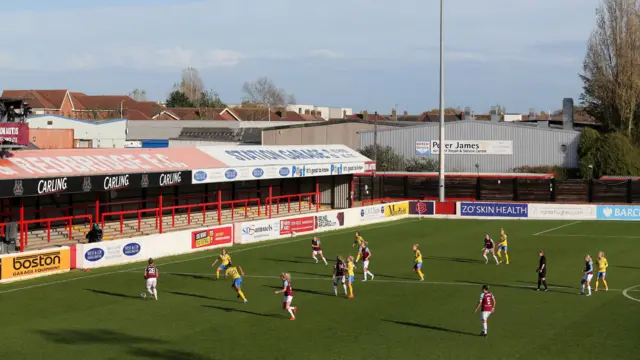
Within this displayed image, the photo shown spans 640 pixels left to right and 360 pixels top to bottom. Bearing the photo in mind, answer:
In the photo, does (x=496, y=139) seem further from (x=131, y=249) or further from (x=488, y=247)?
(x=131, y=249)

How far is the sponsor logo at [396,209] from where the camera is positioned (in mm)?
61116

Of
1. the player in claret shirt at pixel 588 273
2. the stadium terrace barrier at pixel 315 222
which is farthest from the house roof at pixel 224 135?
the player in claret shirt at pixel 588 273

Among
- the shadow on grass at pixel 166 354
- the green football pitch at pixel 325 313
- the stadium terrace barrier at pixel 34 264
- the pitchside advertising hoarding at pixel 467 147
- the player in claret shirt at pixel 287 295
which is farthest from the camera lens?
the pitchside advertising hoarding at pixel 467 147

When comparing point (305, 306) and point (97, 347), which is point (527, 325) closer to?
point (305, 306)

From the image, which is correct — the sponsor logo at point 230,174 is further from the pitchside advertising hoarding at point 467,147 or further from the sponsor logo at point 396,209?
the pitchside advertising hoarding at point 467,147

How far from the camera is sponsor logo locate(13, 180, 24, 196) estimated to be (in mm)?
36062

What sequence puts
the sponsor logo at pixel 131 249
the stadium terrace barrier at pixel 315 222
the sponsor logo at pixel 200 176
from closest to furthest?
the sponsor logo at pixel 131 249
the sponsor logo at pixel 200 176
the stadium terrace barrier at pixel 315 222

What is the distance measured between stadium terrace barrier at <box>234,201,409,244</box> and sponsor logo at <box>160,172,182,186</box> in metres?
4.45

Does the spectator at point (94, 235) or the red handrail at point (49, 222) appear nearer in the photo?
the red handrail at point (49, 222)

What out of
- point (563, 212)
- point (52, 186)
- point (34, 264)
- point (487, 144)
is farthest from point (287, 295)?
point (487, 144)

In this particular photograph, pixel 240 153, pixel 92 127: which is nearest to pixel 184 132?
pixel 92 127

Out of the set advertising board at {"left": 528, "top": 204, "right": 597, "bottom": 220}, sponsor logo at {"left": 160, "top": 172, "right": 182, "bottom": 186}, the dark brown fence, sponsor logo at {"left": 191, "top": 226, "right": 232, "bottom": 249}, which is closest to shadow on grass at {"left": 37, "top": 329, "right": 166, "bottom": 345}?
sponsor logo at {"left": 191, "top": 226, "right": 232, "bottom": 249}

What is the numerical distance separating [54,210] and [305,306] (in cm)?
1935

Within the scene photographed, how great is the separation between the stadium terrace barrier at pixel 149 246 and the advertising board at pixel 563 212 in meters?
26.3
